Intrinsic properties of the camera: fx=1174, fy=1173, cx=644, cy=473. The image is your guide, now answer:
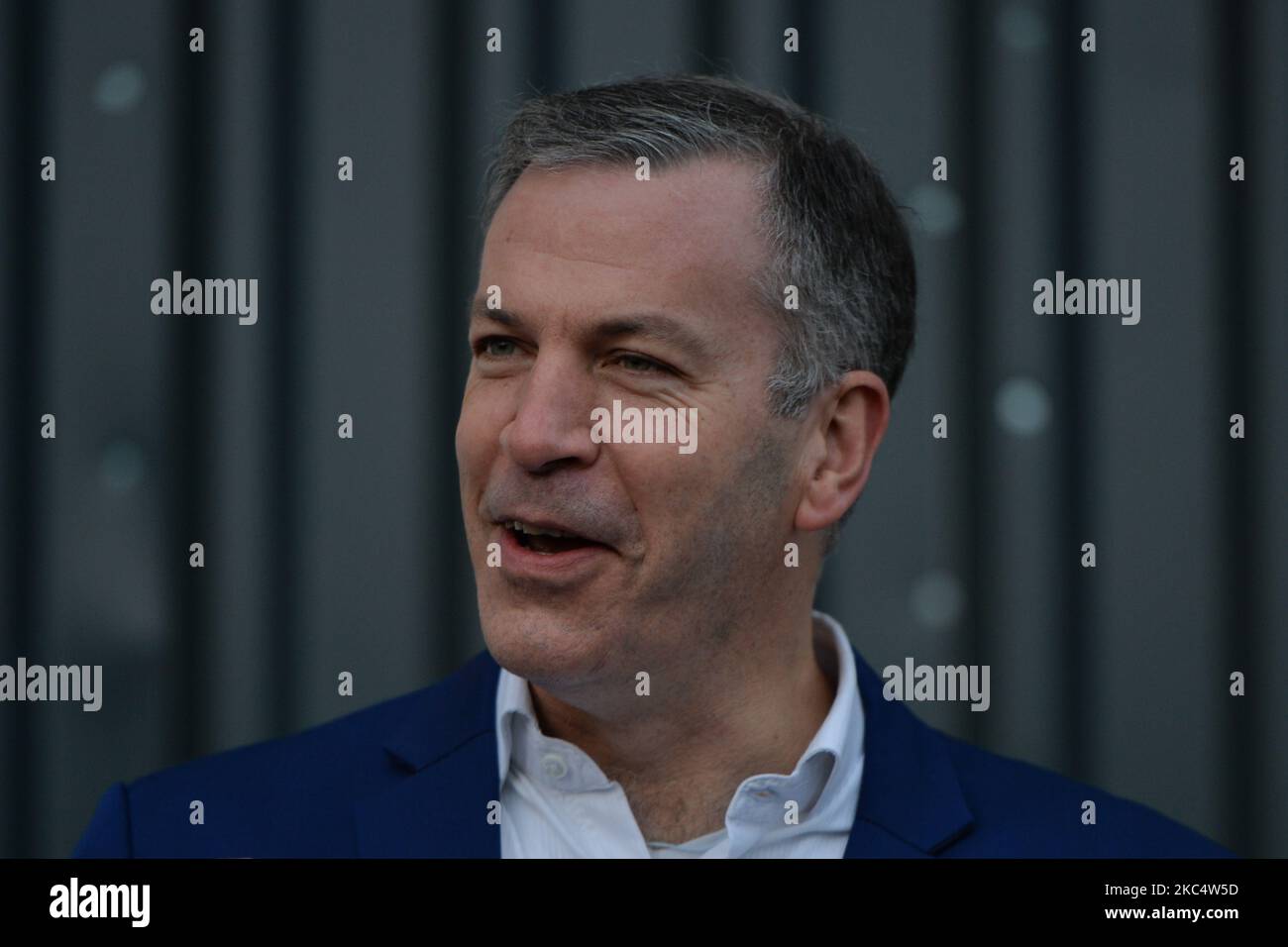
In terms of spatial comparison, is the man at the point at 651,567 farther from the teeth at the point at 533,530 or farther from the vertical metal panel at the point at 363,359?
the vertical metal panel at the point at 363,359

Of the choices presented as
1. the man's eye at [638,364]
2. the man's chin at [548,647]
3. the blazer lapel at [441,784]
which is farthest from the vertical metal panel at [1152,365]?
the blazer lapel at [441,784]

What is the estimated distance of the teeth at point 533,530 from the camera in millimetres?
1559

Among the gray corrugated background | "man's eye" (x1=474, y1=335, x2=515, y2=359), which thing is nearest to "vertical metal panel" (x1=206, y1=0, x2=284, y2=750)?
the gray corrugated background

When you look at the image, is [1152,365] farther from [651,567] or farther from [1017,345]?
[651,567]

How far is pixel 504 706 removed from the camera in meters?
1.69

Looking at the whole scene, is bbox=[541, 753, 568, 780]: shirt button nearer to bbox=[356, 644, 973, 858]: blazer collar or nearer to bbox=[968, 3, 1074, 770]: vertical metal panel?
bbox=[356, 644, 973, 858]: blazer collar

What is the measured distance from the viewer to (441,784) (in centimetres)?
163

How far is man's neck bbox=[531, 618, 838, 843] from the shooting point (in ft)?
5.47

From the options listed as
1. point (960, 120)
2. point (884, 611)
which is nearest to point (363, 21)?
point (960, 120)

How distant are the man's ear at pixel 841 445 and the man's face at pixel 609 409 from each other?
0.10m

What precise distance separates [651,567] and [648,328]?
319 millimetres

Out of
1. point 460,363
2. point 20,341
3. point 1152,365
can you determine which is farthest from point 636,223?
point 20,341

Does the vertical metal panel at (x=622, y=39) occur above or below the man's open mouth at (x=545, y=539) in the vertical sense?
above
